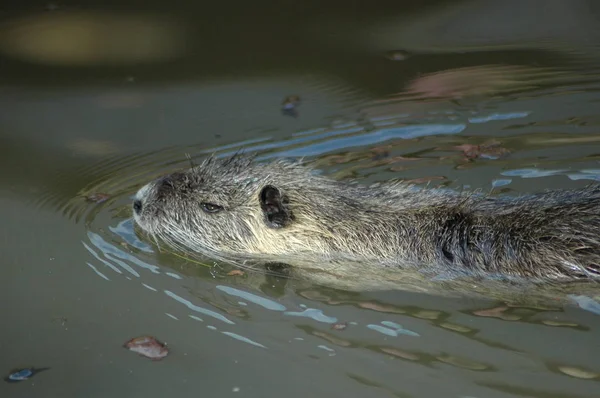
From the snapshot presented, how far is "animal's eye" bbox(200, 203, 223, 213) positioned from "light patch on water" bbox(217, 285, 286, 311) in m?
0.86

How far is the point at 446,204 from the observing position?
5.58 meters

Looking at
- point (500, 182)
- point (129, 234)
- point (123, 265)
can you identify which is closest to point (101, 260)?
point (123, 265)

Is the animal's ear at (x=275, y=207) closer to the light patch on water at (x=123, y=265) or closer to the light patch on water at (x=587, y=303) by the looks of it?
the light patch on water at (x=123, y=265)

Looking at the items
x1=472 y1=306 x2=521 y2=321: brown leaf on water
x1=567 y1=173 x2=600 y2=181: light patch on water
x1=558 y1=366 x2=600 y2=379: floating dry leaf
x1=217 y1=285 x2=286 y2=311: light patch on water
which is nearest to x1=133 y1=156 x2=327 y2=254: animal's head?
x1=217 y1=285 x2=286 y2=311: light patch on water

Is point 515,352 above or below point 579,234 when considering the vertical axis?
below

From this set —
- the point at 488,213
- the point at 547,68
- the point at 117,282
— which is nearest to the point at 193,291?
the point at 117,282

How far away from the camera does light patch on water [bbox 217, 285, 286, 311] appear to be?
5.09 meters

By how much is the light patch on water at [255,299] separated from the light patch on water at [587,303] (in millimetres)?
1593

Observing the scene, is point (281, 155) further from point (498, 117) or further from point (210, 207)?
point (498, 117)

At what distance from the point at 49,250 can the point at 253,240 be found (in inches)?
50.2

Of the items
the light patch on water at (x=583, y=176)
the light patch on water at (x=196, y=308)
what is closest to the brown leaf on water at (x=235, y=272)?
the light patch on water at (x=196, y=308)

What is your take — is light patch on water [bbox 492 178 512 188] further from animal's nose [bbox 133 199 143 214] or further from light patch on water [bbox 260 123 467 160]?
animal's nose [bbox 133 199 143 214]

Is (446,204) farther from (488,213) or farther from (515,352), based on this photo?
(515,352)

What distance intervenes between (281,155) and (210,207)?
1.13m
